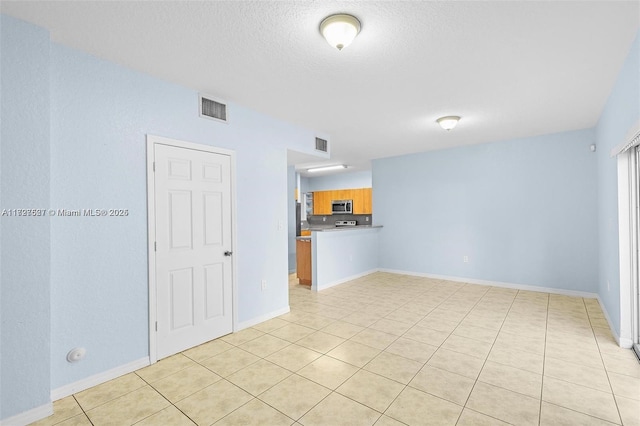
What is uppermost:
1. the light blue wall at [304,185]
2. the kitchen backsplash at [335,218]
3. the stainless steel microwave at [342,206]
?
the light blue wall at [304,185]

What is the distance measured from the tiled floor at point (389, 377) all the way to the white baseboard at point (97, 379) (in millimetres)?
54

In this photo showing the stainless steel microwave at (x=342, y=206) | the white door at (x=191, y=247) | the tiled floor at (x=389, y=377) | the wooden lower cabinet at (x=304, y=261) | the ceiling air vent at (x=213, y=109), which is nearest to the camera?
the tiled floor at (x=389, y=377)

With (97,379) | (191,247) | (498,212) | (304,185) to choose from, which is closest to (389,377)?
(191,247)

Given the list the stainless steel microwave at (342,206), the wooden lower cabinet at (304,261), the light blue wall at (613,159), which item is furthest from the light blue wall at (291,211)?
the light blue wall at (613,159)

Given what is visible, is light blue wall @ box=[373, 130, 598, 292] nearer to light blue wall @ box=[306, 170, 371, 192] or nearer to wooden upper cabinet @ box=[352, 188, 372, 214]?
wooden upper cabinet @ box=[352, 188, 372, 214]

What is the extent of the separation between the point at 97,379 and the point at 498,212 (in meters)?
6.09

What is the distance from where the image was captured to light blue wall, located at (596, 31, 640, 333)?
2443mm

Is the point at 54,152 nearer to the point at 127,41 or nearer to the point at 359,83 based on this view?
the point at 127,41

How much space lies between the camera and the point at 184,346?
304 centimetres

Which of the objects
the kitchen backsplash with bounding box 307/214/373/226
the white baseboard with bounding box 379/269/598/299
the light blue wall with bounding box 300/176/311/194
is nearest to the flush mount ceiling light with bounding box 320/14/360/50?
the white baseboard with bounding box 379/269/598/299

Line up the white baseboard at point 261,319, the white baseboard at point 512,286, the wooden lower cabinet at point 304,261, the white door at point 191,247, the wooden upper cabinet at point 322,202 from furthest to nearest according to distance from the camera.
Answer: the wooden upper cabinet at point 322,202, the wooden lower cabinet at point 304,261, the white baseboard at point 512,286, the white baseboard at point 261,319, the white door at point 191,247

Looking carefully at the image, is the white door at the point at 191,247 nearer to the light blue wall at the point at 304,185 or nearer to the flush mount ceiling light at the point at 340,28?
the flush mount ceiling light at the point at 340,28

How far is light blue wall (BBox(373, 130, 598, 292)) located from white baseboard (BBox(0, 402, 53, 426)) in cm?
593

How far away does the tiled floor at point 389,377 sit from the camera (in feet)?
6.63
